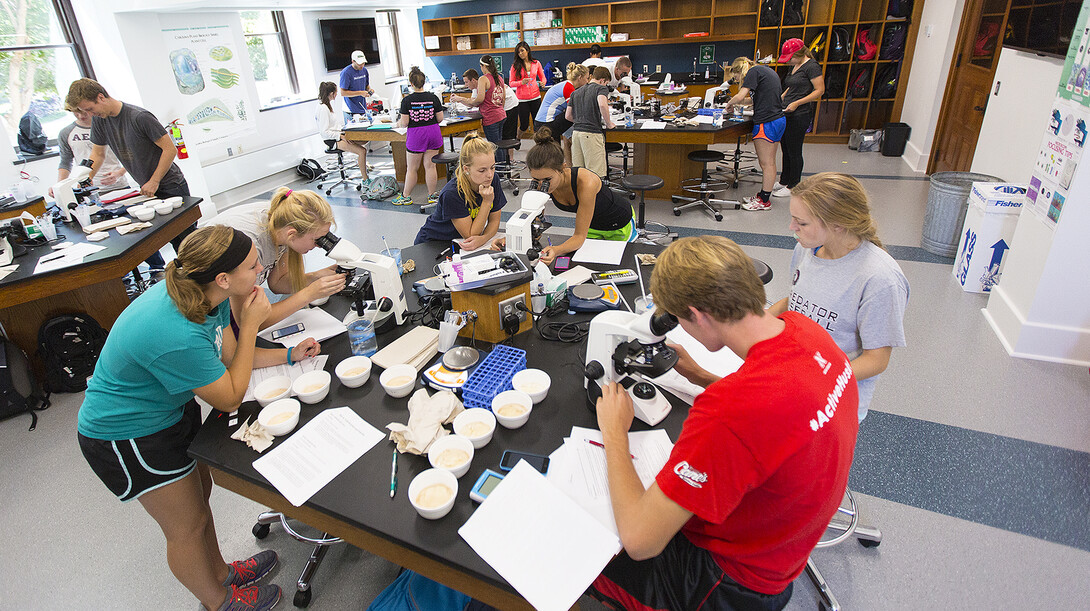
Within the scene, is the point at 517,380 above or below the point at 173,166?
below

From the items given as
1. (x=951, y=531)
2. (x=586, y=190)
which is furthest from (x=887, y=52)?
(x=951, y=531)

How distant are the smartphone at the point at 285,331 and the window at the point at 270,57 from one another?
6.55m

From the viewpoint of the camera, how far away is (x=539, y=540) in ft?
3.82

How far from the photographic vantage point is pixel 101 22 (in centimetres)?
499

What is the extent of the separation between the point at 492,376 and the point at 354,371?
46 cm

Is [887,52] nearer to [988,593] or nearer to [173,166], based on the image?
[988,593]

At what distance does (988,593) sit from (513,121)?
21.7 feet

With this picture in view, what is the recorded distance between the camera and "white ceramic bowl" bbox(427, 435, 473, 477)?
134 cm

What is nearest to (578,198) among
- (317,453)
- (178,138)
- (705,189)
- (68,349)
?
(317,453)

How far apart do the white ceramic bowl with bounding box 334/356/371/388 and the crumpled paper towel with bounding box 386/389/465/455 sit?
20cm

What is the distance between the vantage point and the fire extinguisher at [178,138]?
5449 millimetres

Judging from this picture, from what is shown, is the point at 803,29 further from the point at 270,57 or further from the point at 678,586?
the point at 678,586

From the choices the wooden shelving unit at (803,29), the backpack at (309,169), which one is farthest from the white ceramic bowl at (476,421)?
the wooden shelving unit at (803,29)

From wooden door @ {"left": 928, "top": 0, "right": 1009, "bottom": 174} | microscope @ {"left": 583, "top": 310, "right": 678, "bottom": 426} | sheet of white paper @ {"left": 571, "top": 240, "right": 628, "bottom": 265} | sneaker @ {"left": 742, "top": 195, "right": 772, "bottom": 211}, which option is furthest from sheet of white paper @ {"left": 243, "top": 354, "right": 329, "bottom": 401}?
wooden door @ {"left": 928, "top": 0, "right": 1009, "bottom": 174}
